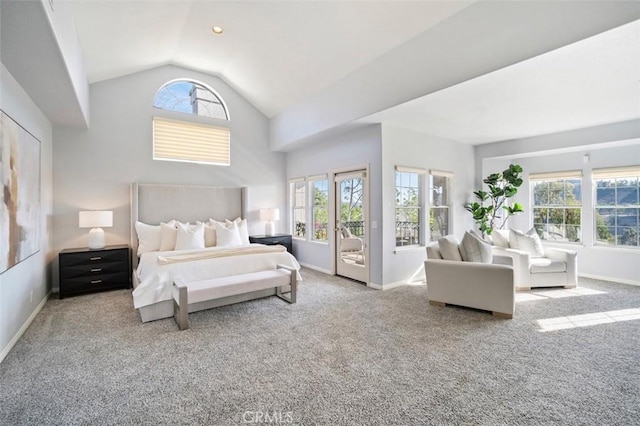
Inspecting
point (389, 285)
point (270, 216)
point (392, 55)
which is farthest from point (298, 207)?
point (392, 55)

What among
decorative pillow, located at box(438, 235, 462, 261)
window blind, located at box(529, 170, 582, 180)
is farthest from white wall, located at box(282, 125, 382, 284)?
window blind, located at box(529, 170, 582, 180)

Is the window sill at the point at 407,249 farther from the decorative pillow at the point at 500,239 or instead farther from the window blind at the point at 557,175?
the window blind at the point at 557,175

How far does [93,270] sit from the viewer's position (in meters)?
4.41

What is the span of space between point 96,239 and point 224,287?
2693 millimetres

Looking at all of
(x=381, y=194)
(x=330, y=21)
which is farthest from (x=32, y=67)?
(x=381, y=194)

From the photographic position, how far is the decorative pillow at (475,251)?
373cm

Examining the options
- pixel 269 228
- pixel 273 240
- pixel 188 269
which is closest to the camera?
pixel 188 269

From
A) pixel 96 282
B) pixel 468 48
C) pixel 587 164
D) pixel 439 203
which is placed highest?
pixel 468 48

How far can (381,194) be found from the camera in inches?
182

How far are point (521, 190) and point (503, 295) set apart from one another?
157 inches

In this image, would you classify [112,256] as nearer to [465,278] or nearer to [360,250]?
[360,250]

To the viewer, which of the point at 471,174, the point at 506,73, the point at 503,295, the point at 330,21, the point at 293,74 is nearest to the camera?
the point at 506,73

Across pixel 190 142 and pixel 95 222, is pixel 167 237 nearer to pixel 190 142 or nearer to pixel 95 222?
pixel 95 222

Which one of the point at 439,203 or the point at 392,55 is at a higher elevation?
the point at 392,55
